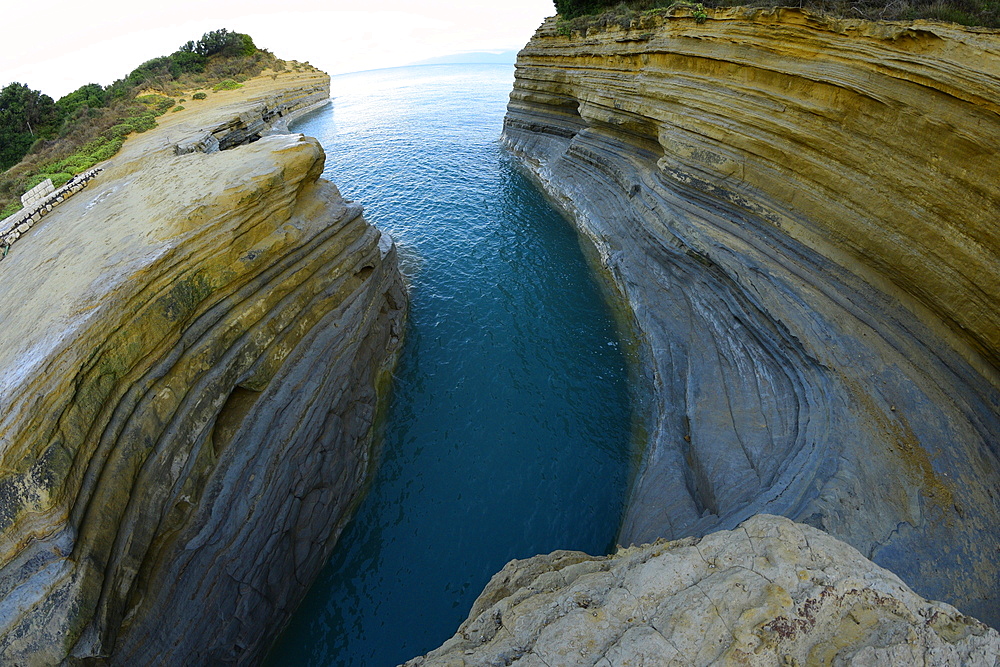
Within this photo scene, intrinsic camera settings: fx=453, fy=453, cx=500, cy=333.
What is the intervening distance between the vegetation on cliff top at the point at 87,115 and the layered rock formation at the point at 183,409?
13.0m

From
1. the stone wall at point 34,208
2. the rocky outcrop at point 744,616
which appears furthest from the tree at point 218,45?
the rocky outcrop at point 744,616

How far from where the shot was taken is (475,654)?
5262 millimetres

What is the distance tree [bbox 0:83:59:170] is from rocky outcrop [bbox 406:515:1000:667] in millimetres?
44087

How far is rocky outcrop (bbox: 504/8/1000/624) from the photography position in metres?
7.98

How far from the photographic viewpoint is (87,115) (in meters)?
33.7

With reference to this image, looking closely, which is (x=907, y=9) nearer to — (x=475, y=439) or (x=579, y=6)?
(x=475, y=439)

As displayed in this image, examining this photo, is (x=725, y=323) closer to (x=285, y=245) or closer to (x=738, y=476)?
(x=738, y=476)

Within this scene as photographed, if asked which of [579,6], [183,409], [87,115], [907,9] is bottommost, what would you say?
[183,409]

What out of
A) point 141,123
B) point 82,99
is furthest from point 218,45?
point 141,123

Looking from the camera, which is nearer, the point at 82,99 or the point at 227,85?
the point at 82,99

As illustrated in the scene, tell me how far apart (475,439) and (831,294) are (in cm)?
962

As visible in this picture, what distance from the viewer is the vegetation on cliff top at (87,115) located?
22938 millimetres

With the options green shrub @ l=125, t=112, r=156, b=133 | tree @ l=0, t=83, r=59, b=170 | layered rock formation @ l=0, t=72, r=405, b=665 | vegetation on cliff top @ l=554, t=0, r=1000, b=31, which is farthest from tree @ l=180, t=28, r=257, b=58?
vegetation on cliff top @ l=554, t=0, r=1000, b=31

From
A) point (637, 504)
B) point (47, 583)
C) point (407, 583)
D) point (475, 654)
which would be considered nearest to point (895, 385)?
point (637, 504)
